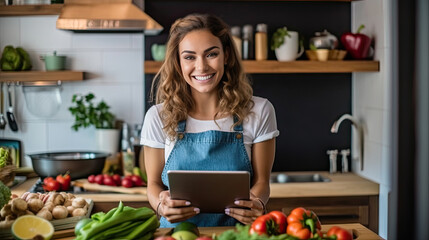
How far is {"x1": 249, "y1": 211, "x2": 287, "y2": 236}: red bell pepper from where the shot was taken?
1666mm

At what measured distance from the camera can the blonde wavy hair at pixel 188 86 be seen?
242cm

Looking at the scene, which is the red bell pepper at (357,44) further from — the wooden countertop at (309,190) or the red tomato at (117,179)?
the red tomato at (117,179)

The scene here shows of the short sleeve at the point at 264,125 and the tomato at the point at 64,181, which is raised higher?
the short sleeve at the point at 264,125

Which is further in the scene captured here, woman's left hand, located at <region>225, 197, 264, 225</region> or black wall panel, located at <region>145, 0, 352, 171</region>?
black wall panel, located at <region>145, 0, 352, 171</region>

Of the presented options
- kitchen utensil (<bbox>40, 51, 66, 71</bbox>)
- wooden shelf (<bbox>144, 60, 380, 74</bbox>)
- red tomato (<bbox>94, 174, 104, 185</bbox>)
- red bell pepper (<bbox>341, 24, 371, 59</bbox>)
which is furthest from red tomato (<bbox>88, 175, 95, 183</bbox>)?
red bell pepper (<bbox>341, 24, 371, 59</bbox>)

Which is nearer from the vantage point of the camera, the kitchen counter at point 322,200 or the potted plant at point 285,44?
the kitchen counter at point 322,200

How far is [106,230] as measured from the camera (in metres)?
1.79

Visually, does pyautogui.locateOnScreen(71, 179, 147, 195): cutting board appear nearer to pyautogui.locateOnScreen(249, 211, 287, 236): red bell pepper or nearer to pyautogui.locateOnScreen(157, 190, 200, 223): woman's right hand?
pyautogui.locateOnScreen(157, 190, 200, 223): woman's right hand

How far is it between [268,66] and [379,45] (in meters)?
0.74

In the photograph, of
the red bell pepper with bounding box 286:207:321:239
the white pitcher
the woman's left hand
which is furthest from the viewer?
the white pitcher

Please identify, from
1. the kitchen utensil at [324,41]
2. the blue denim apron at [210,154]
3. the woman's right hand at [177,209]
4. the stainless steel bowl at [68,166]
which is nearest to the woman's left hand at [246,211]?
the woman's right hand at [177,209]

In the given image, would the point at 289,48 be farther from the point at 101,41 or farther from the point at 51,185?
the point at 51,185

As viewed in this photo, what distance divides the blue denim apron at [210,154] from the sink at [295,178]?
5.11 ft

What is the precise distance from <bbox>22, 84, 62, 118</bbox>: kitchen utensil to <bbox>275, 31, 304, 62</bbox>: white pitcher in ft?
5.23
